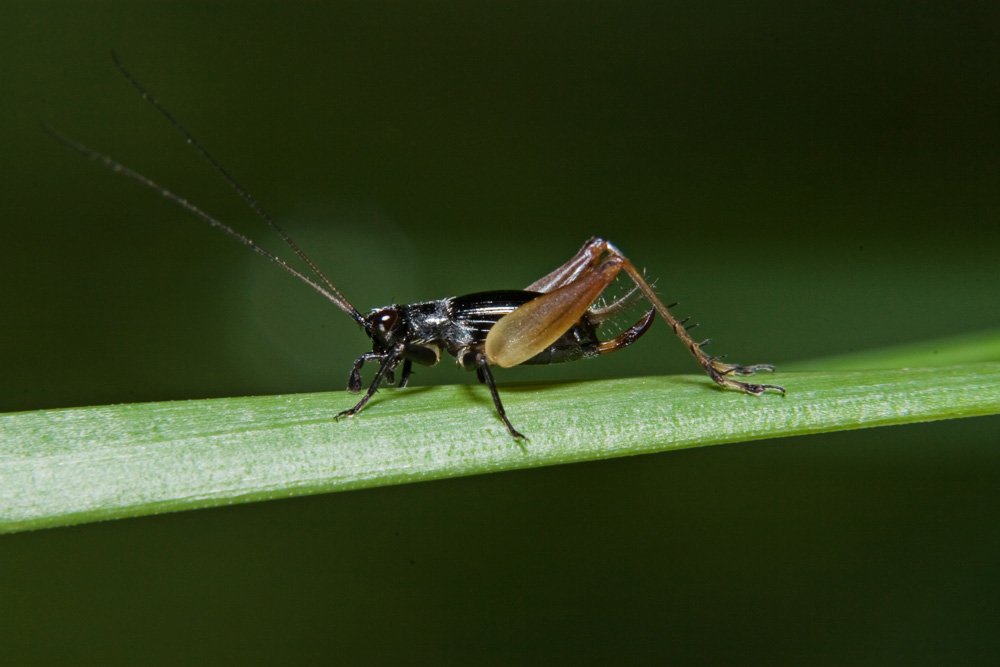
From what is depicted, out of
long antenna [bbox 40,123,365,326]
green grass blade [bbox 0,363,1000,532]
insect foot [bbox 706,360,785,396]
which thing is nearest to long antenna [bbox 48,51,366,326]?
long antenna [bbox 40,123,365,326]

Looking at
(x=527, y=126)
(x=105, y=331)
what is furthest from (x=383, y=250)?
(x=105, y=331)

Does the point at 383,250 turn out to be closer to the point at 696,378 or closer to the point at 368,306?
the point at 368,306

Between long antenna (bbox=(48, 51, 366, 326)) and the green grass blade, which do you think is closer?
the green grass blade

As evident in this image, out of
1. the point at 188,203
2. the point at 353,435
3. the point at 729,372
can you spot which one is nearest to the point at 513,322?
the point at 729,372

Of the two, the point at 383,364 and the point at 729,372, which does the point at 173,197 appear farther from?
the point at 729,372

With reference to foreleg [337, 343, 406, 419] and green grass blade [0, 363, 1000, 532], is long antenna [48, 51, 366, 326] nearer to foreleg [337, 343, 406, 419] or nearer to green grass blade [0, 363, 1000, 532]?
foreleg [337, 343, 406, 419]

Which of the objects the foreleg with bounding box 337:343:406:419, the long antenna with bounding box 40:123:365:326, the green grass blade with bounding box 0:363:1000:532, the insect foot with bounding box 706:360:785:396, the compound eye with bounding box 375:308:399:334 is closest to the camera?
the green grass blade with bounding box 0:363:1000:532
